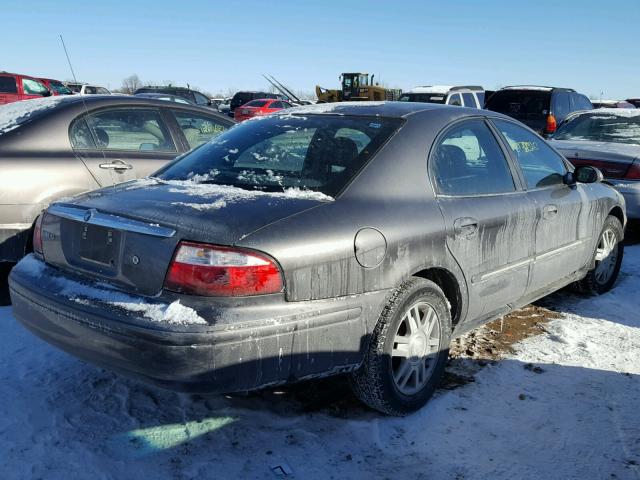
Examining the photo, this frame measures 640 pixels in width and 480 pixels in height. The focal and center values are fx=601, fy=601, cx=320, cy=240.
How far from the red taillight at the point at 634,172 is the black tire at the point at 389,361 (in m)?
4.59

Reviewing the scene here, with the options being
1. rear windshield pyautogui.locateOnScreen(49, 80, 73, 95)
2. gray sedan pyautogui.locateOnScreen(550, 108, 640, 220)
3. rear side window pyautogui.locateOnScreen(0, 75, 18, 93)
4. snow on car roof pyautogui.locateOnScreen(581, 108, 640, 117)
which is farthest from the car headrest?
rear windshield pyautogui.locateOnScreen(49, 80, 73, 95)

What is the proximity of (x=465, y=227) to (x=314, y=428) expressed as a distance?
1296 mm

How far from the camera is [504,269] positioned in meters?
3.53

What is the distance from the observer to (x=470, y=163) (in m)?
3.54

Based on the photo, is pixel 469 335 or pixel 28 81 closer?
pixel 469 335

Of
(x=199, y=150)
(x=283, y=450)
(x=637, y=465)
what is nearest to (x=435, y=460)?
(x=283, y=450)

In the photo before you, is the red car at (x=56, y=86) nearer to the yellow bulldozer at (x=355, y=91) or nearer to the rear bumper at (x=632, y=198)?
the yellow bulldozer at (x=355, y=91)

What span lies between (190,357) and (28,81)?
2068 centimetres

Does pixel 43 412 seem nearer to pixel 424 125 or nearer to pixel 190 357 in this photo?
pixel 190 357

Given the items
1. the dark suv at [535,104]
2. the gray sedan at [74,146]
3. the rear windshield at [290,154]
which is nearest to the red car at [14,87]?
the dark suv at [535,104]

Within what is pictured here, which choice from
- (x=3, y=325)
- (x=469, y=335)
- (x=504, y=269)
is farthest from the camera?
(x=469, y=335)

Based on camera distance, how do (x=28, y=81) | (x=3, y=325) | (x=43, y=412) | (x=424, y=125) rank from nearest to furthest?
(x=43, y=412) → (x=424, y=125) → (x=3, y=325) → (x=28, y=81)

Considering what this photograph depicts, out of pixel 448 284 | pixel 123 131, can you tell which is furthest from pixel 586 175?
pixel 123 131

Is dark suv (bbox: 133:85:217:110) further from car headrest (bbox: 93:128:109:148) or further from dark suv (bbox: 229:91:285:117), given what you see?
car headrest (bbox: 93:128:109:148)
